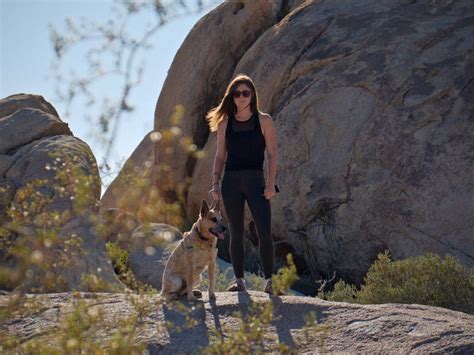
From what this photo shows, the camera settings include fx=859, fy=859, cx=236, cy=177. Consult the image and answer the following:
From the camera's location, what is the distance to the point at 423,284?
9.34 metres

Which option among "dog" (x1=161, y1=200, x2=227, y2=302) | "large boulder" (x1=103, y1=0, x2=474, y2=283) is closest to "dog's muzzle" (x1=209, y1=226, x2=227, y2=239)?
"dog" (x1=161, y1=200, x2=227, y2=302)

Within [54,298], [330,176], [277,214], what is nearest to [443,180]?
[330,176]

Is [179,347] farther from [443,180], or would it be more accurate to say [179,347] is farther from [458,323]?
[443,180]

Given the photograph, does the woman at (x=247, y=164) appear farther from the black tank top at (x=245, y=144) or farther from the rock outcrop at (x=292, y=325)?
the rock outcrop at (x=292, y=325)

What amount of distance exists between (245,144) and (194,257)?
1.23 metres

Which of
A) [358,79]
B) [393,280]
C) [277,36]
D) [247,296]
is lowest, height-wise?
[393,280]

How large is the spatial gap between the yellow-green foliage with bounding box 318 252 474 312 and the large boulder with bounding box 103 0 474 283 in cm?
162

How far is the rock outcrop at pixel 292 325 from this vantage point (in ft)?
21.0

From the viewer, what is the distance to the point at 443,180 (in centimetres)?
1171

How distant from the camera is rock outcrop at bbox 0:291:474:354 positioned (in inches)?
252

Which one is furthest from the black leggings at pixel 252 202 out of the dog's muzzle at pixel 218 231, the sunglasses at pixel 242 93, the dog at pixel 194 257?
the sunglasses at pixel 242 93

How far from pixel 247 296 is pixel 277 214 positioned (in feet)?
18.4

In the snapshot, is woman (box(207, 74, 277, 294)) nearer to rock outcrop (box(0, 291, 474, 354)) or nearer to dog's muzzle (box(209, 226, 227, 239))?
dog's muzzle (box(209, 226, 227, 239))

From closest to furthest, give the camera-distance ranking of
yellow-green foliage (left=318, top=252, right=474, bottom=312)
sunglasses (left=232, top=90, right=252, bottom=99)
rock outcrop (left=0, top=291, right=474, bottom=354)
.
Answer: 1. rock outcrop (left=0, top=291, right=474, bottom=354)
2. sunglasses (left=232, top=90, right=252, bottom=99)
3. yellow-green foliage (left=318, top=252, right=474, bottom=312)
